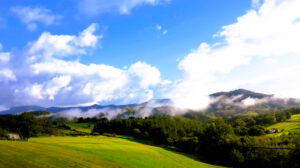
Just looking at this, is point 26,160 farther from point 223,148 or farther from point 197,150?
point 197,150

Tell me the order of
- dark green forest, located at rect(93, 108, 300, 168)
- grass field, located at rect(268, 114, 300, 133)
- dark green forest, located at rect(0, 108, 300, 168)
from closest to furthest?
1. dark green forest, located at rect(93, 108, 300, 168)
2. dark green forest, located at rect(0, 108, 300, 168)
3. grass field, located at rect(268, 114, 300, 133)

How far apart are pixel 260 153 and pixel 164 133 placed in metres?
73.0

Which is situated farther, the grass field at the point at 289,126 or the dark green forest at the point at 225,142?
the grass field at the point at 289,126

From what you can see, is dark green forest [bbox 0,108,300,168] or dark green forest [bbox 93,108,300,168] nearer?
dark green forest [bbox 93,108,300,168]

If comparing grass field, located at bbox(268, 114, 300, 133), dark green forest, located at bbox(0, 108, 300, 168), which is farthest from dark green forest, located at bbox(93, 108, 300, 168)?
grass field, located at bbox(268, 114, 300, 133)

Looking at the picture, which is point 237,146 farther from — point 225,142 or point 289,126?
point 289,126

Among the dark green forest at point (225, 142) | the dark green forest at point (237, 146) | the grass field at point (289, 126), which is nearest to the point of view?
the dark green forest at point (237, 146)

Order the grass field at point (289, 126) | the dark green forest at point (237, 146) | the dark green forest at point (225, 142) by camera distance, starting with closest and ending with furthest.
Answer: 1. the dark green forest at point (237, 146)
2. the dark green forest at point (225, 142)
3. the grass field at point (289, 126)

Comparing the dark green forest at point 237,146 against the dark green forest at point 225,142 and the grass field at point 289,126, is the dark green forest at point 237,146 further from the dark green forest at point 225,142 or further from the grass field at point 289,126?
the grass field at point 289,126

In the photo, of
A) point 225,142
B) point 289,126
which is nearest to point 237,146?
point 225,142

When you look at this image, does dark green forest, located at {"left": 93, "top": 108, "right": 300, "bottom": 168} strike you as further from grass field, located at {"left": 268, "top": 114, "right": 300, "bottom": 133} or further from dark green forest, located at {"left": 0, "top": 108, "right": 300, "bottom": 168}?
grass field, located at {"left": 268, "top": 114, "right": 300, "bottom": 133}

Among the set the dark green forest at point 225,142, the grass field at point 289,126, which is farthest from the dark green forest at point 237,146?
the grass field at point 289,126

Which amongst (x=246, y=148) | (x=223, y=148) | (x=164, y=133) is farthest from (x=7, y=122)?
(x=246, y=148)

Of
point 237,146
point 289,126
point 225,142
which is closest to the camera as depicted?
point 237,146
